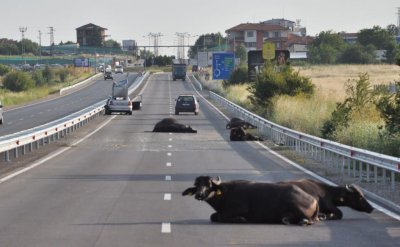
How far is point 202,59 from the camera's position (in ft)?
521

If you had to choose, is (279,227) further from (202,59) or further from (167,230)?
(202,59)

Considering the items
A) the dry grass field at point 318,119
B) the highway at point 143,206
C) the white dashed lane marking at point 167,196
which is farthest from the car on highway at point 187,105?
the white dashed lane marking at point 167,196

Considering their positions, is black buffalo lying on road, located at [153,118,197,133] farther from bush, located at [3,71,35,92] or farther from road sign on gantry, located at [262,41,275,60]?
bush, located at [3,71,35,92]

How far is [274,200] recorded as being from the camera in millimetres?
13352

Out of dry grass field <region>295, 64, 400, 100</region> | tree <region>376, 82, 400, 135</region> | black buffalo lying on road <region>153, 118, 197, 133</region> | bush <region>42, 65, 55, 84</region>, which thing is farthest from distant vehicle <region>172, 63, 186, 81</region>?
tree <region>376, 82, 400, 135</region>

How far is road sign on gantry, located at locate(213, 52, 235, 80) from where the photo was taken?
317ft

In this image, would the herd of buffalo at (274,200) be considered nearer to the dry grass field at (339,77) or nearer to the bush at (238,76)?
the dry grass field at (339,77)

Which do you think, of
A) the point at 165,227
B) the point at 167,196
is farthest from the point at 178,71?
the point at 165,227

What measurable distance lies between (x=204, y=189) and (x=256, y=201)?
87 centimetres

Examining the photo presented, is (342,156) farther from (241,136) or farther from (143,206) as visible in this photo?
(241,136)

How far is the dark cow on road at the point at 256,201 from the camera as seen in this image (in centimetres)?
1326

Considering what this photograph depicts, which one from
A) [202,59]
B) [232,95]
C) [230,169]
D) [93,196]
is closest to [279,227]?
[93,196]

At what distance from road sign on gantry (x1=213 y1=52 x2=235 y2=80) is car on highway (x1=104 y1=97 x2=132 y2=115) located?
31.6 meters

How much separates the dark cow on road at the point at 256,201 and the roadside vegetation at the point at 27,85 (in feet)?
249
